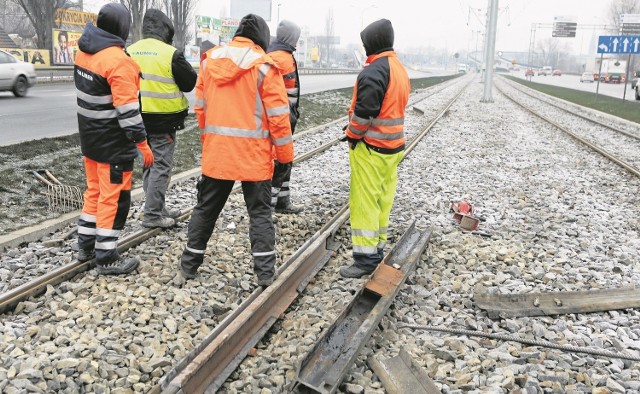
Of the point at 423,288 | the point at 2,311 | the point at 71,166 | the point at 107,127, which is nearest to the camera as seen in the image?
the point at 2,311

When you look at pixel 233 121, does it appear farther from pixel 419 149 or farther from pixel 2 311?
pixel 419 149

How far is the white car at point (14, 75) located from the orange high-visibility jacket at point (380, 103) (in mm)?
16588

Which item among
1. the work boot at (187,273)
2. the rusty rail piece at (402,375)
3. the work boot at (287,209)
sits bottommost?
the rusty rail piece at (402,375)

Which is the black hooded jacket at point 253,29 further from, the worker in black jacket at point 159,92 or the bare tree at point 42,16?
the bare tree at point 42,16

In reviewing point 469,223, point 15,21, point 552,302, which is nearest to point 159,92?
point 469,223

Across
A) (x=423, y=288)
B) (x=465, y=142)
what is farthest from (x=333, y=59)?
(x=423, y=288)

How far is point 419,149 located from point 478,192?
371 cm

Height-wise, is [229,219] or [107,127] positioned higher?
[107,127]

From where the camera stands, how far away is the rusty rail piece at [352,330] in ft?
10.6

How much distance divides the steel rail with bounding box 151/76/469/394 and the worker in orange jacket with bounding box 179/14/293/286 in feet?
0.81

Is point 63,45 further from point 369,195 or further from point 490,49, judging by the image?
point 369,195

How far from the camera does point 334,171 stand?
30.8 ft

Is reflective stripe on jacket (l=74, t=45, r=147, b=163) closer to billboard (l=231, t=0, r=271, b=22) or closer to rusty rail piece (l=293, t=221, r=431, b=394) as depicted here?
rusty rail piece (l=293, t=221, r=431, b=394)

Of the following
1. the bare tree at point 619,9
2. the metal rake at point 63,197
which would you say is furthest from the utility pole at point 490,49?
the bare tree at point 619,9
